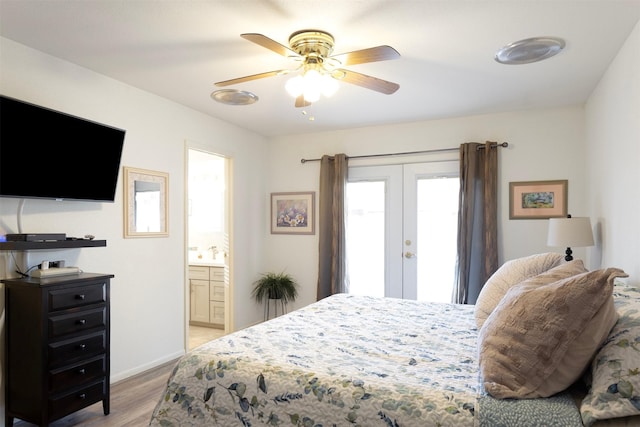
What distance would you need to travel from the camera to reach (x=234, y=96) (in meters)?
3.49

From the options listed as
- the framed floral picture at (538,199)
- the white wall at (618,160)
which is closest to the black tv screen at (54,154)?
the white wall at (618,160)

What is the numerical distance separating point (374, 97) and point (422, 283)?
2.18m

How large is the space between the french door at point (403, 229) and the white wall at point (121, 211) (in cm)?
155

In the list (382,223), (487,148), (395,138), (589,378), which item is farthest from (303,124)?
(589,378)

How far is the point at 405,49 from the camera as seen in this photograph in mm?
2789

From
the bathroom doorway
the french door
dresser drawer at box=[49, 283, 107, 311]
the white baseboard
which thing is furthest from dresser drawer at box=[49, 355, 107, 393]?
the french door

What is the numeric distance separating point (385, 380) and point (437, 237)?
3.28 meters

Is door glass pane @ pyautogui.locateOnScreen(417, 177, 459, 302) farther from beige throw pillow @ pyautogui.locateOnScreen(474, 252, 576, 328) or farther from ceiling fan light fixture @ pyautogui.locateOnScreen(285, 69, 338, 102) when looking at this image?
ceiling fan light fixture @ pyautogui.locateOnScreen(285, 69, 338, 102)

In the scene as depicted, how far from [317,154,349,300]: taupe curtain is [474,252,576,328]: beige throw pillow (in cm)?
269

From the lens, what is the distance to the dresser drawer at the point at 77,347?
2500mm

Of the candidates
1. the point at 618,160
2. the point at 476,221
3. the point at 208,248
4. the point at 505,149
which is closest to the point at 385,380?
the point at 618,160

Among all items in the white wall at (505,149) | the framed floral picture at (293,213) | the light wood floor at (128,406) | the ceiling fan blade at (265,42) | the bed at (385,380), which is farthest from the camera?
the framed floral picture at (293,213)

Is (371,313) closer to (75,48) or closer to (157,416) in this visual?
(157,416)

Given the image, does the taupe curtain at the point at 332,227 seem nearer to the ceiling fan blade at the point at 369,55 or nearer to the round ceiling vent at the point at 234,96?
the round ceiling vent at the point at 234,96
